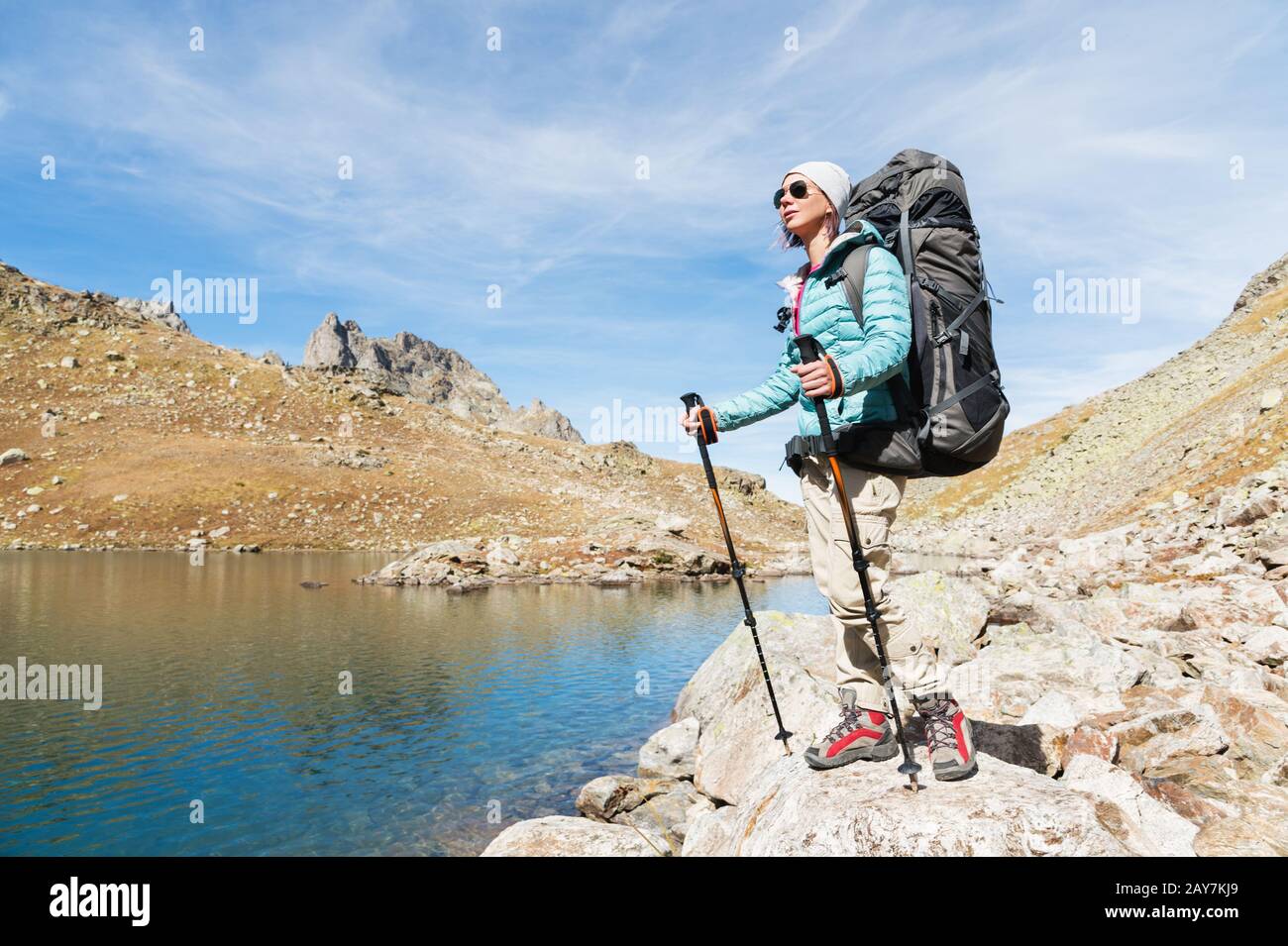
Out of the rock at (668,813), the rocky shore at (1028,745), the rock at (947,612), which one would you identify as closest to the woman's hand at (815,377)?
the rocky shore at (1028,745)

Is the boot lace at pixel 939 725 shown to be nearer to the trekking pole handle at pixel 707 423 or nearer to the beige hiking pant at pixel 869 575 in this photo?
the beige hiking pant at pixel 869 575

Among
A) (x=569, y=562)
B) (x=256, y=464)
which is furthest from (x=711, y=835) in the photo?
(x=256, y=464)

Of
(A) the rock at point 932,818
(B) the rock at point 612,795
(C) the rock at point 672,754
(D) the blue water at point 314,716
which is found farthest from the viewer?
(C) the rock at point 672,754

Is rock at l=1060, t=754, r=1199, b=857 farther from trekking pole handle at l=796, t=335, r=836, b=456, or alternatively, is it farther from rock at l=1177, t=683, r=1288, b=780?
trekking pole handle at l=796, t=335, r=836, b=456

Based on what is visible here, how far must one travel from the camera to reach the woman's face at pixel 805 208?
6.26 m

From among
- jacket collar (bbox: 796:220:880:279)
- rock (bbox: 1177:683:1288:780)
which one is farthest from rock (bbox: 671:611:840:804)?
jacket collar (bbox: 796:220:880:279)

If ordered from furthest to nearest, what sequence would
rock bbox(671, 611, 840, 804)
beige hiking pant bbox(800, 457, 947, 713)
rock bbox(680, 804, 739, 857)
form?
rock bbox(671, 611, 840, 804) < rock bbox(680, 804, 739, 857) < beige hiking pant bbox(800, 457, 947, 713)

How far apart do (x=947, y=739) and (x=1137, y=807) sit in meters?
2.68

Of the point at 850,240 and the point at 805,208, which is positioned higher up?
the point at 805,208

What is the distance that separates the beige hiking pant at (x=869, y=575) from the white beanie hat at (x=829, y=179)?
2.37 m

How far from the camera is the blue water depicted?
38.5 feet

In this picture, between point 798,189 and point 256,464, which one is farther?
point 256,464

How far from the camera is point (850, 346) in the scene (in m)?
5.76

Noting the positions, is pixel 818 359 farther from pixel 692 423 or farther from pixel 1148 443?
pixel 1148 443
